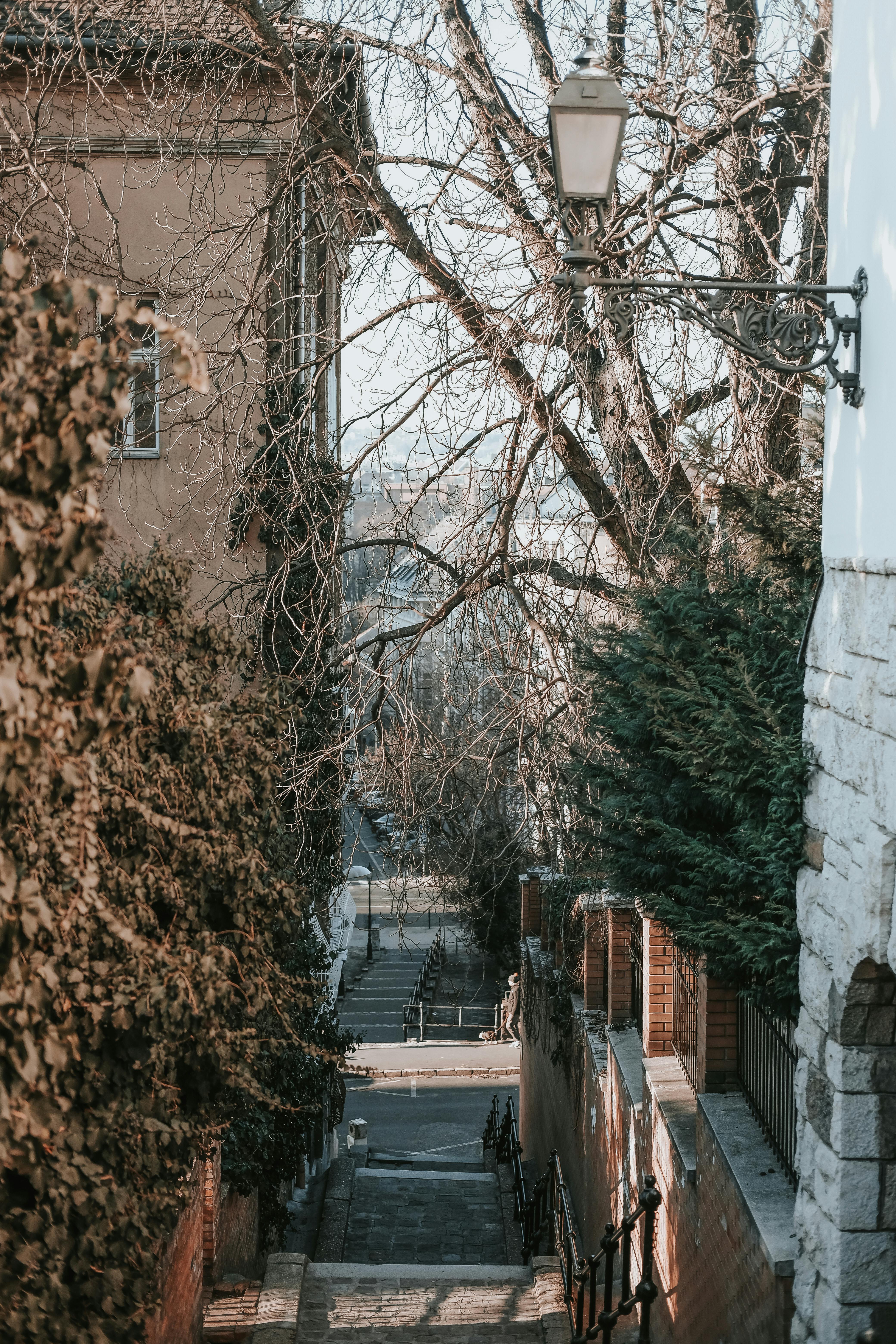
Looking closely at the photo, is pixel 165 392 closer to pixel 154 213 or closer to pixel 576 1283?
pixel 154 213

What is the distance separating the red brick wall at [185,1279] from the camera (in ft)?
20.8

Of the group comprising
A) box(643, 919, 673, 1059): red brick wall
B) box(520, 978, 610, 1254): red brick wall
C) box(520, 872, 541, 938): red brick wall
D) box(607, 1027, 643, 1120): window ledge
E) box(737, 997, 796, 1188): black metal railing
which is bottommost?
box(520, 978, 610, 1254): red brick wall

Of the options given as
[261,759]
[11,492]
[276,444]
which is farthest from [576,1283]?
[11,492]

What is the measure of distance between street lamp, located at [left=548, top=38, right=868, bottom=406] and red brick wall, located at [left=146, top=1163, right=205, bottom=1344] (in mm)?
4294

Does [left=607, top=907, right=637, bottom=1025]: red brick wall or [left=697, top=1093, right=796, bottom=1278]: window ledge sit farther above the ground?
[left=697, top=1093, right=796, bottom=1278]: window ledge

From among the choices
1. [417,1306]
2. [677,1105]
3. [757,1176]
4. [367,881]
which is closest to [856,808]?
[757,1176]

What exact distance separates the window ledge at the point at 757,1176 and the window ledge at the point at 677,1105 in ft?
1.09

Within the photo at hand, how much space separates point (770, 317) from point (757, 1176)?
4195 millimetres

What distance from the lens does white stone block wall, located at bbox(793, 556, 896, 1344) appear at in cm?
434

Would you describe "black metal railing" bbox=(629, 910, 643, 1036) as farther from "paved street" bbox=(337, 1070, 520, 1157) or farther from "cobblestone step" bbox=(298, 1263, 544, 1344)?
"paved street" bbox=(337, 1070, 520, 1157)

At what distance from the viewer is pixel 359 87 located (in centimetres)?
838

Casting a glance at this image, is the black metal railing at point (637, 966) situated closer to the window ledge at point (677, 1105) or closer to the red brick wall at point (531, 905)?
the window ledge at point (677, 1105)

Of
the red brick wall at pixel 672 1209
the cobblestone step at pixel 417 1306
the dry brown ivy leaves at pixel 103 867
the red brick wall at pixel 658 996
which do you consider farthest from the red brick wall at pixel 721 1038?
the dry brown ivy leaves at pixel 103 867

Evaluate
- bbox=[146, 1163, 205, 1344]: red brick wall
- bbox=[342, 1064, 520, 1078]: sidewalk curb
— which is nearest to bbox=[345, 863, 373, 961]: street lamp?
bbox=[146, 1163, 205, 1344]: red brick wall
